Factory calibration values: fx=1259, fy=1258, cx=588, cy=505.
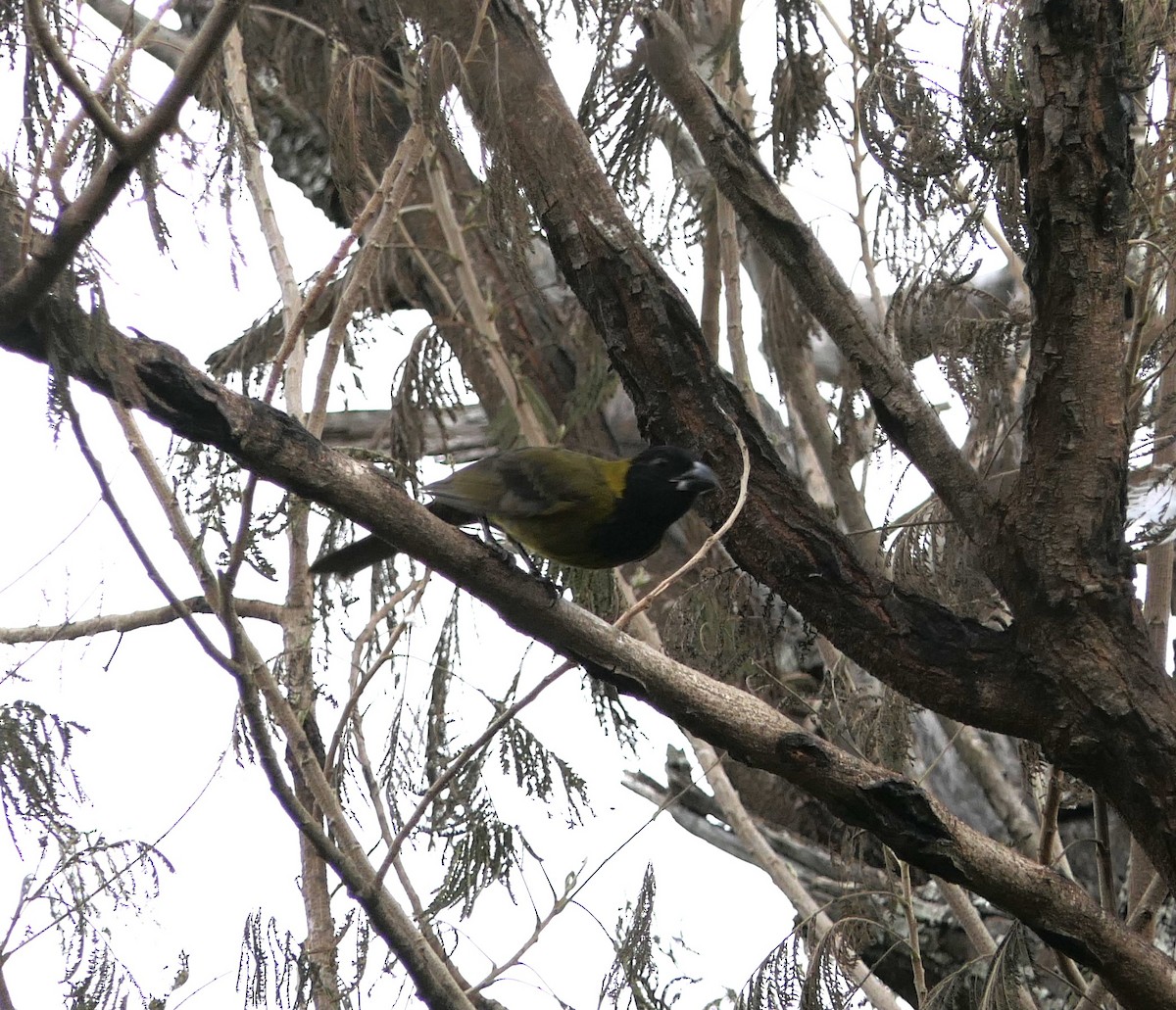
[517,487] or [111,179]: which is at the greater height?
[517,487]

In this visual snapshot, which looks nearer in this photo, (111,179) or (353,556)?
(111,179)

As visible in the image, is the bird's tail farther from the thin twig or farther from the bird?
the thin twig

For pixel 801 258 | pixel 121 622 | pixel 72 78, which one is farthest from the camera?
pixel 121 622

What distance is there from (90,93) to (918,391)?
7.64ft

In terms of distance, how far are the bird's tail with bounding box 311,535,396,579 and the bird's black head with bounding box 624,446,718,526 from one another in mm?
732

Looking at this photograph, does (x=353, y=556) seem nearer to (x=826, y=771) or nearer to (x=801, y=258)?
(x=826, y=771)

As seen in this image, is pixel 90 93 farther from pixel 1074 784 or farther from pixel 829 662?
pixel 1074 784

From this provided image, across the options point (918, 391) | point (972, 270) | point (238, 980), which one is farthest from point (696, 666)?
point (238, 980)

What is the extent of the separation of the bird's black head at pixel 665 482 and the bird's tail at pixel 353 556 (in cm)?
73

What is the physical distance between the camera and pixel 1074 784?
476 cm

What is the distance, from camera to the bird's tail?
3.40 metres

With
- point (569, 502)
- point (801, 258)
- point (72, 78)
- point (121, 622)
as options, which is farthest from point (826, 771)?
point (121, 622)

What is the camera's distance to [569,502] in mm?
3643

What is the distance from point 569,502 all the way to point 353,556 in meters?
0.64
